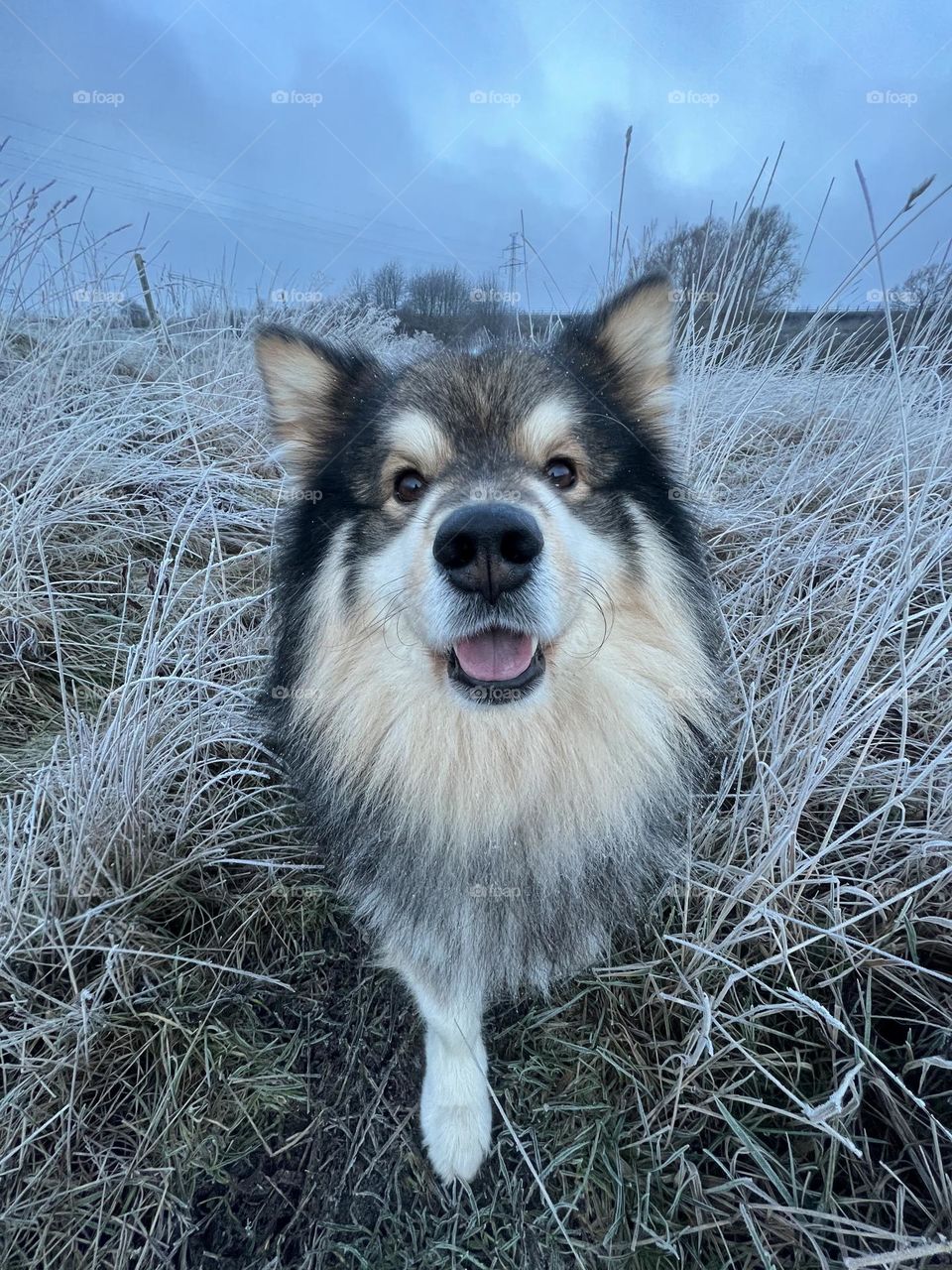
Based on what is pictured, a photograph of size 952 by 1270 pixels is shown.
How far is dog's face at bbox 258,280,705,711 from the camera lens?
1452 millimetres

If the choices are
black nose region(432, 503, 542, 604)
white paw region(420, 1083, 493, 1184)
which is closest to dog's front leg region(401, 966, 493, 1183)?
white paw region(420, 1083, 493, 1184)

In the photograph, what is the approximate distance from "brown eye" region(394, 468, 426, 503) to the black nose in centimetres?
40

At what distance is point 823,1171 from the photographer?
1379 mm

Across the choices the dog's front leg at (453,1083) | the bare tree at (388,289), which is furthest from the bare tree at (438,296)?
the dog's front leg at (453,1083)

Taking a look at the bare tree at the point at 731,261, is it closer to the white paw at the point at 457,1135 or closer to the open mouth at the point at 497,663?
the open mouth at the point at 497,663

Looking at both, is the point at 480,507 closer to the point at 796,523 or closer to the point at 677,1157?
the point at 677,1157

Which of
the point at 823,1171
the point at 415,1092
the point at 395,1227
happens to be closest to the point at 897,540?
the point at 823,1171

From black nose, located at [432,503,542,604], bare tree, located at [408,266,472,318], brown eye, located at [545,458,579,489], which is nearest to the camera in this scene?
black nose, located at [432,503,542,604]

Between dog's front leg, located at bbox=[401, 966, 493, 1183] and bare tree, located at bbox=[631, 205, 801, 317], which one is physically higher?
bare tree, located at bbox=[631, 205, 801, 317]

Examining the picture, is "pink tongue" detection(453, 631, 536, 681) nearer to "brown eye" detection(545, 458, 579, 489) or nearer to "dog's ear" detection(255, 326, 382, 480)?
"brown eye" detection(545, 458, 579, 489)

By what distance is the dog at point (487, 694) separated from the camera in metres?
1.64

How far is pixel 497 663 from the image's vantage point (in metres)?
1.55

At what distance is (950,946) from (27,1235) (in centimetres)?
239

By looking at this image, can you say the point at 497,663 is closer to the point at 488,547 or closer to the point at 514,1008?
the point at 488,547
